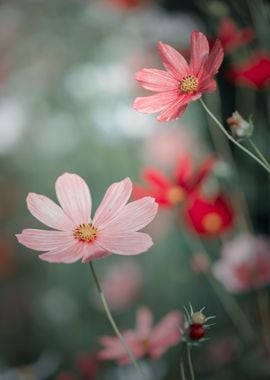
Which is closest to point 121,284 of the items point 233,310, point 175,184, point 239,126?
point 233,310

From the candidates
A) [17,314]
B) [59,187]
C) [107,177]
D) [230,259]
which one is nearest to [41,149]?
[107,177]

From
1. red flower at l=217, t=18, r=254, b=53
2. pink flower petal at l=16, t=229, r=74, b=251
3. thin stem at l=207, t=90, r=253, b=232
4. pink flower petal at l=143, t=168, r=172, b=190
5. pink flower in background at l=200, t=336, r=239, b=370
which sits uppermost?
red flower at l=217, t=18, r=254, b=53

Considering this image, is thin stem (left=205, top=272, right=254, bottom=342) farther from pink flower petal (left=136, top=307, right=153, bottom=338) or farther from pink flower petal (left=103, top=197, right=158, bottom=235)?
pink flower petal (left=103, top=197, right=158, bottom=235)

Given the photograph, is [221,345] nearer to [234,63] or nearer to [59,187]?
[234,63]

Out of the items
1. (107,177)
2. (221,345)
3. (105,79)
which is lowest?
(221,345)

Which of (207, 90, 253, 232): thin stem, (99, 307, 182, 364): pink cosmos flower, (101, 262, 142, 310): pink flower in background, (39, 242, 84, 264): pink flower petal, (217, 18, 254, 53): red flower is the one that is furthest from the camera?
(101, 262, 142, 310): pink flower in background

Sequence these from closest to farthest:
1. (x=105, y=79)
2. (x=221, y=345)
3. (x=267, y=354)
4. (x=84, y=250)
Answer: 1. (x=84, y=250)
2. (x=267, y=354)
3. (x=221, y=345)
4. (x=105, y=79)

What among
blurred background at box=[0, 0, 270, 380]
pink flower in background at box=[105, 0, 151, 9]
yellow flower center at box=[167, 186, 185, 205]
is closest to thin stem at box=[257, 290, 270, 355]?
blurred background at box=[0, 0, 270, 380]

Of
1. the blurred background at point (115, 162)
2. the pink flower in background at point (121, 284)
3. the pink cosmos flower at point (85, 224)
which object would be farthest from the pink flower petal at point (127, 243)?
the pink flower in background at point (121, 284)
